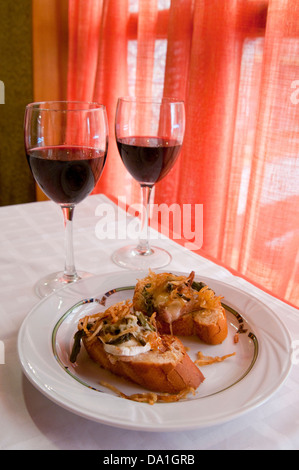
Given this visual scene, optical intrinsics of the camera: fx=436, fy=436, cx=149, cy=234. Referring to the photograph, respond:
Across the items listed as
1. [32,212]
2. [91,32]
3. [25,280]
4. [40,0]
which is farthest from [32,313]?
[40,0]

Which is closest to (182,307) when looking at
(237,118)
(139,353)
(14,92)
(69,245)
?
(139,353)

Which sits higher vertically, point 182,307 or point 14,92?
point 14,92

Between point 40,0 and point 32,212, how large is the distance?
1.98 m

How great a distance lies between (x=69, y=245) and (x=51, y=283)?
0.08 metres

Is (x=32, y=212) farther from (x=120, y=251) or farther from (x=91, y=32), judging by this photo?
(x=91, y=32)

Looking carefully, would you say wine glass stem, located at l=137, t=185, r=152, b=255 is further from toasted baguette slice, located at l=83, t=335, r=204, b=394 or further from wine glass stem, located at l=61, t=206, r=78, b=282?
toasted baguette slice, located at l=83, t=335, r=204, b=394

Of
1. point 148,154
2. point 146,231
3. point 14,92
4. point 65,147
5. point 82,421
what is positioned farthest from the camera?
point 14,92

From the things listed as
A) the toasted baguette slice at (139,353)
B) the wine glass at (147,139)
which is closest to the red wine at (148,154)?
the wine glass at (147,139)

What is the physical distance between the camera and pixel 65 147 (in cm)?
76

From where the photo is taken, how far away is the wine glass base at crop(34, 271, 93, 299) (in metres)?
0.80

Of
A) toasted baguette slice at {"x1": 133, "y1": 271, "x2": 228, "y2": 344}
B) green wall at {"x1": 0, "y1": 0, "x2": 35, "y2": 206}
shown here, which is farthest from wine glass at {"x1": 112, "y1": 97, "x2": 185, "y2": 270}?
green wall at {"x1": 0, "y1": 0, "x2": 35, "y2": 206}

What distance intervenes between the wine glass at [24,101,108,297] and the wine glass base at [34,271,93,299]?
0.52 ft

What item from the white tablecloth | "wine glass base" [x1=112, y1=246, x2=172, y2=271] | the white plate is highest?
the white plate

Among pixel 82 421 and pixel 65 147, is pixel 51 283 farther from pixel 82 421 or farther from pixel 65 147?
pixel 82 421
